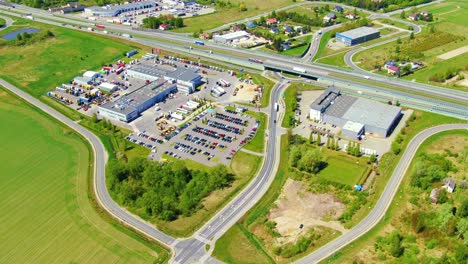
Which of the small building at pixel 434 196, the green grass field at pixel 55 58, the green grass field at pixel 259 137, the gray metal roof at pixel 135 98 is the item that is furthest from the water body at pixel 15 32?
the small building at pixel 434 196

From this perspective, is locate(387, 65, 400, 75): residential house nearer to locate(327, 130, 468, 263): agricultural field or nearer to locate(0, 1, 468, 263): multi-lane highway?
locate(0, 1, 468, 263): multi-lane highway

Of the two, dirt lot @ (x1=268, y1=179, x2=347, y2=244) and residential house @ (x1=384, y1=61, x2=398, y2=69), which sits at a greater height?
residential house @ (x1=384, y1=61, x2=398, y2=69)

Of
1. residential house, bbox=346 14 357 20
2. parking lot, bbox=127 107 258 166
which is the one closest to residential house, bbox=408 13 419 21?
residential house, bbox=346 14 357 20

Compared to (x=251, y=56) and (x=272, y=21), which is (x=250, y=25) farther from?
(x=251, y=56)

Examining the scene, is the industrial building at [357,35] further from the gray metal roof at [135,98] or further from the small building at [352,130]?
the gray metal roof at [135,98]

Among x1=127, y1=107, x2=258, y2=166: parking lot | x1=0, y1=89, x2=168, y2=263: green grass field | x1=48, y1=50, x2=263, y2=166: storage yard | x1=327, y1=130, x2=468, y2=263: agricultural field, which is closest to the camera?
x1=327, y1=130, x2=468, y2=263: agricultural field

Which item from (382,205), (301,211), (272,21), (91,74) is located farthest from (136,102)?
(272,21)

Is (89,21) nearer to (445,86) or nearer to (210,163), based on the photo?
(210,163)
